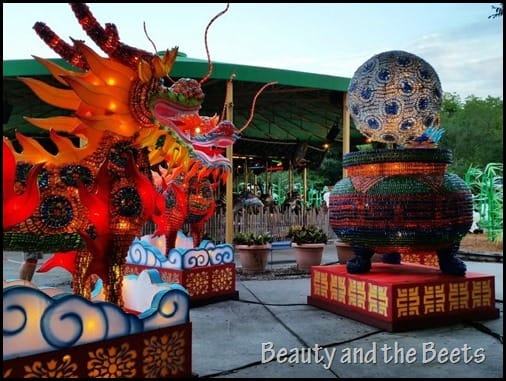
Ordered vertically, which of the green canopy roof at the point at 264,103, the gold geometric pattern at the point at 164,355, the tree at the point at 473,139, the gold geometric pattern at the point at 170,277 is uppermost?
the tree at the point at 473,139

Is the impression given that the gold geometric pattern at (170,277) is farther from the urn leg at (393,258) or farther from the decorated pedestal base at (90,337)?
the urn leg at (393,258)

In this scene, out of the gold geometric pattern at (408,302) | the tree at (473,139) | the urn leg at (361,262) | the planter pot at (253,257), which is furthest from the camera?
the tree at (473,139)

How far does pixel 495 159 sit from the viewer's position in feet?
79.8

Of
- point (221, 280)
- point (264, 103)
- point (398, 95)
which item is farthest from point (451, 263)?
point (264, 103)

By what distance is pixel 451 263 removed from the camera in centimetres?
491

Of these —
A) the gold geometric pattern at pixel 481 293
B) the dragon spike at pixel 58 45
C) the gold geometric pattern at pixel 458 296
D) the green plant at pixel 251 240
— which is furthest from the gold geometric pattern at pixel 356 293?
the dragon spike at pixel 58 45

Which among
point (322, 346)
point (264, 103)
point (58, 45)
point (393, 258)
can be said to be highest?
point (264, 103)

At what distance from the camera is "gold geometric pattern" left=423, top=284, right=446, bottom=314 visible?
4.53 m

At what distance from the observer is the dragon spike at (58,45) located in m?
3.39

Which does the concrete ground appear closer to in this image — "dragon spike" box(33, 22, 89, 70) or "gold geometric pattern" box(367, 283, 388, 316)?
"gold geometric pattern" box(367, 283, 388, 316)

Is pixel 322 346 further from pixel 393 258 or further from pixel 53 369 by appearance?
pixel 393 258

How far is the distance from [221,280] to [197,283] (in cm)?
37

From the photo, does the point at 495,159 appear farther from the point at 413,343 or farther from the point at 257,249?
the point at 413,343

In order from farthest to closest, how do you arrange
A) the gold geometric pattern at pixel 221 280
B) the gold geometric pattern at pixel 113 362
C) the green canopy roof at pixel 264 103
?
1. the green canopy roof at pixel 264 103
2. the gold geometric pattern at pixel 221 280
3. the gold geometric pattern at pixel 113 362
